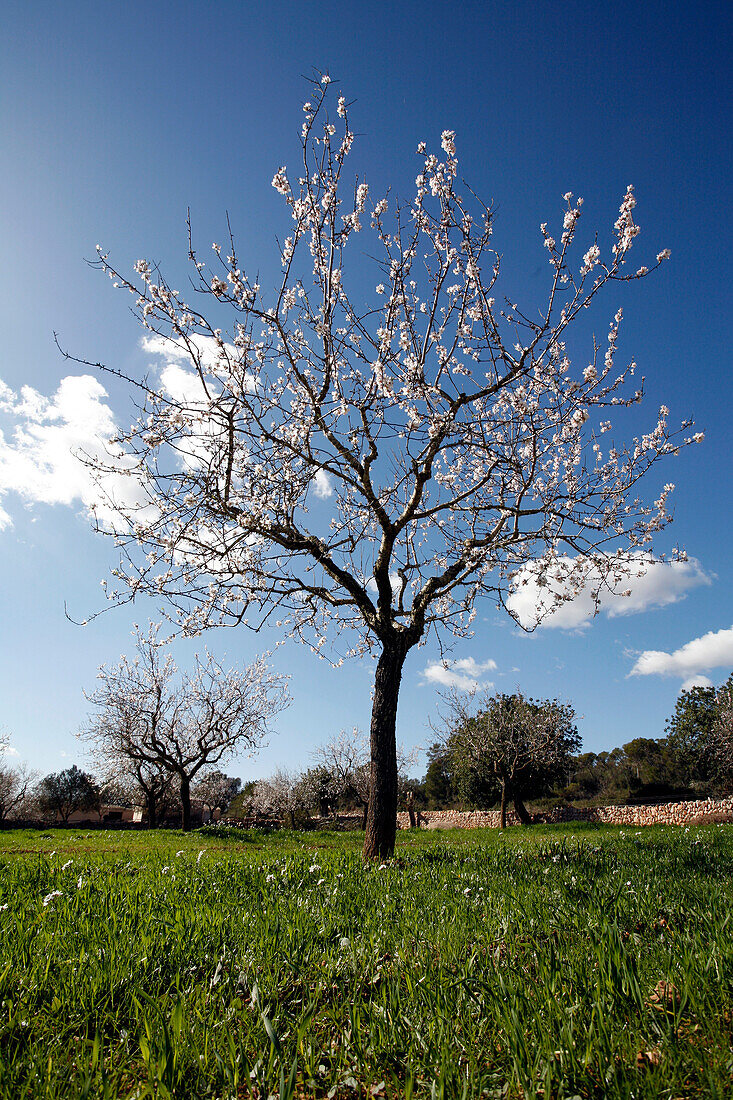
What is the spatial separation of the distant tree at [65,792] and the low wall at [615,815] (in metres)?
39.4

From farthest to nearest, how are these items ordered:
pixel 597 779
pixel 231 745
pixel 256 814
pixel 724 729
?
pixel 597 779
pixel 256 814
pixel 724 729
pixel 231 745

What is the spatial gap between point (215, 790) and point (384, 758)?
59.3 m

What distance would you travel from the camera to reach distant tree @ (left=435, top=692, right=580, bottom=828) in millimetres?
30828

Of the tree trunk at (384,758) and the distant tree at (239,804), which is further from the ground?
the tree trunk at (384,758)

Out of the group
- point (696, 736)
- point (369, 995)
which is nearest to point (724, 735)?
point (696, 736)

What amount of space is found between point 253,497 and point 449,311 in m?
4.40

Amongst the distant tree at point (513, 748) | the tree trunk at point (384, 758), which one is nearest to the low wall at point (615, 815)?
the distant tree at point (513, 748)

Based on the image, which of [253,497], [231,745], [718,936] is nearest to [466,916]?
[718,936]

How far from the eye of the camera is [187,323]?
333 inches

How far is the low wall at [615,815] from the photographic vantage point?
2488 centimetres

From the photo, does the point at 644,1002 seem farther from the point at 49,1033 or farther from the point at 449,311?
the point at 449,311

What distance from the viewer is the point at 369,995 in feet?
8.64

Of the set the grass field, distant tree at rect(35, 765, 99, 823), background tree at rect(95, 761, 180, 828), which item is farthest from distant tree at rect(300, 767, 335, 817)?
the grass field

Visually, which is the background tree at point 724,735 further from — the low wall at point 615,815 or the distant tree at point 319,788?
the distant tree at point 319,788
